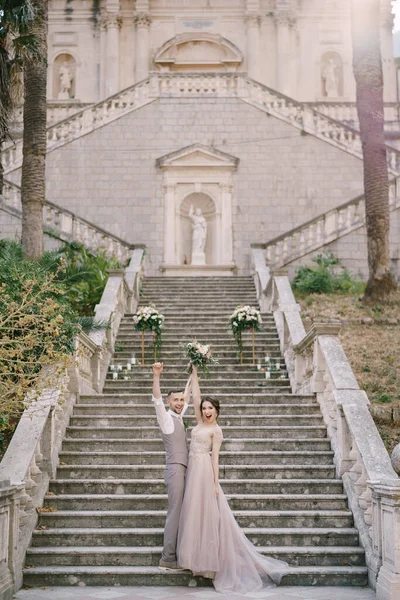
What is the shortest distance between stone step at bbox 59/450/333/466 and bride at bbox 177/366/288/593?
6.70 ft

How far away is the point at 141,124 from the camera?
23766mm

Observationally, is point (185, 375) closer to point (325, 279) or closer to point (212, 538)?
point (212, 538)

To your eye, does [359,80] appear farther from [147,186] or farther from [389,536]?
[389,536]

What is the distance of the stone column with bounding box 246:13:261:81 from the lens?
33594 millimetres

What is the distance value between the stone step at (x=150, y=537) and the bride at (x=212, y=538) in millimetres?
615

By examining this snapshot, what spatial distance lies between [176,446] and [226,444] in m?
2.32

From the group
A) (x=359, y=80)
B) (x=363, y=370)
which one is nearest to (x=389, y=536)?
(x=363, y=370)

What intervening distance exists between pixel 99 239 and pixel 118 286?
4851 mm

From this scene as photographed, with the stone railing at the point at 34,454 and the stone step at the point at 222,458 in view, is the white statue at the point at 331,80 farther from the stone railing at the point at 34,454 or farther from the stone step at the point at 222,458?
the stone step at the point at 222,458

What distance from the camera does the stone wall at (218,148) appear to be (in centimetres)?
2291

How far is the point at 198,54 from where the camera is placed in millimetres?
34156

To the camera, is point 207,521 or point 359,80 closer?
point 207,521

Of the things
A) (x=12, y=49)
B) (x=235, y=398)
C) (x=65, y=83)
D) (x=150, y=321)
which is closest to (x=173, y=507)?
(x=235, y=398)

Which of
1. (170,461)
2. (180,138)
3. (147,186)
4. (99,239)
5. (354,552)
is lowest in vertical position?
(354,552)
